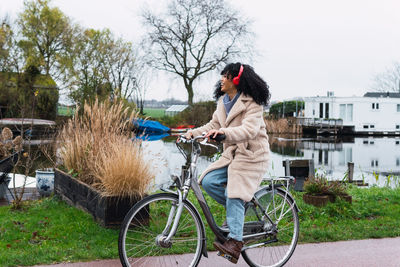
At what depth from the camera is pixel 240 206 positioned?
3580 millimetres

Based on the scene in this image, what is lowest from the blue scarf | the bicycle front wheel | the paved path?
the paved path

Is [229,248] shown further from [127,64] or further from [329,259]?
[127,64]

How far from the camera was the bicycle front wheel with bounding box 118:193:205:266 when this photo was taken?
3.23 metres

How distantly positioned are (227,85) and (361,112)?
52043mm

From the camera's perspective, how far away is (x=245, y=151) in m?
3.56

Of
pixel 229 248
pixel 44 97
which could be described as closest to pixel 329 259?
pixel 229 248

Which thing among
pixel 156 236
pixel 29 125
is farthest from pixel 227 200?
pixel 29 125

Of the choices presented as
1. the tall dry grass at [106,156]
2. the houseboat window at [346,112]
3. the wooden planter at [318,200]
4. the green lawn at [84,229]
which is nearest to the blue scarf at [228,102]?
the green lawn at [84,229]

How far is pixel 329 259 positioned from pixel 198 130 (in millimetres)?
1800

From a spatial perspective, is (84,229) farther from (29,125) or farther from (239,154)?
(29,125)

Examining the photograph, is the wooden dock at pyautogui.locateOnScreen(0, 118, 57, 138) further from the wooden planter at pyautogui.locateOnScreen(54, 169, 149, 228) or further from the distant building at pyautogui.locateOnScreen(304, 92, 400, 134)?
the distant building at pyautogui.locateOnScreen(304, 92, 400, 134)

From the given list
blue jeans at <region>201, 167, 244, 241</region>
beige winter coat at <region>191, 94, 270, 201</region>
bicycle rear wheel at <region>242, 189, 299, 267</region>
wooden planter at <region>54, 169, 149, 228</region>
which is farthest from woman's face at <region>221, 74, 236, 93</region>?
wooden planter at <region>54, 169, 149, 228</region>

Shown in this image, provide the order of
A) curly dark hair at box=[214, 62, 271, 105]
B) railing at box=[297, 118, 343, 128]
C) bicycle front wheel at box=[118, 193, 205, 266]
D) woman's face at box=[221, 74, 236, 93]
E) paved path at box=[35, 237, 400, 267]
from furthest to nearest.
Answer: railing at box=[297, 118, 343, 128], paved path at box=[35, 237, 400, 267], woman's face at box=[221, 74, 236, 93], curly dark hair at box=[214, 62, 271, 105], bicycle front wheel at box=[118, 193, 205, 266]

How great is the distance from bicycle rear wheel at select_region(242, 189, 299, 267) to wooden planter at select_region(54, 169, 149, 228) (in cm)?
156
